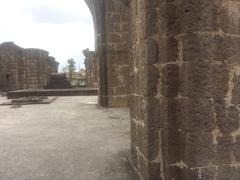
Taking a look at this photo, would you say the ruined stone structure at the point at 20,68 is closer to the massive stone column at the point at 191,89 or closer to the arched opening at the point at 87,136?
the arched opening at the point at 87,136

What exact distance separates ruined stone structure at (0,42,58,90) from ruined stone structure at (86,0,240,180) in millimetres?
16829

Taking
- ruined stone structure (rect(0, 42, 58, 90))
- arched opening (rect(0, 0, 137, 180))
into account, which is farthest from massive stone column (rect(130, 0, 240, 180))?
ruined stone structure (rect(0, 42, 58, 90))

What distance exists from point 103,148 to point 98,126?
1520 millimetres

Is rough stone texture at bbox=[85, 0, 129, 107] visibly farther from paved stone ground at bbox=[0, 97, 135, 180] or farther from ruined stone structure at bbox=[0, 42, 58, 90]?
ruined stone structure at bbox=[0, 42, 58, 90]

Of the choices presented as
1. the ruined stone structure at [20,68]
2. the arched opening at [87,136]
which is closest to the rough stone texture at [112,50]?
the arched opening at [87,136]

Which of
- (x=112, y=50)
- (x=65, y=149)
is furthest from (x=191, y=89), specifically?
(x=112, y=50)

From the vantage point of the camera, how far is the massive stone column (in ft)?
7.44

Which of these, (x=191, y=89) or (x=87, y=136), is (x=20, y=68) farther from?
(x=191, y=89)

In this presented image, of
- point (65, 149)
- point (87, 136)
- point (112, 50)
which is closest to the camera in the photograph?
point (65, 149)

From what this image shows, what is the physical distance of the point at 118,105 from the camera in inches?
Result: 334

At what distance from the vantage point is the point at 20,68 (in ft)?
61.8

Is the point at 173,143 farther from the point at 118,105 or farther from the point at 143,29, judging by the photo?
the point at 118,105

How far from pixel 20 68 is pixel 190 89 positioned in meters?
17.7

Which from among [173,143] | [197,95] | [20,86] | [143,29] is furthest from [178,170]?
[20,86]
